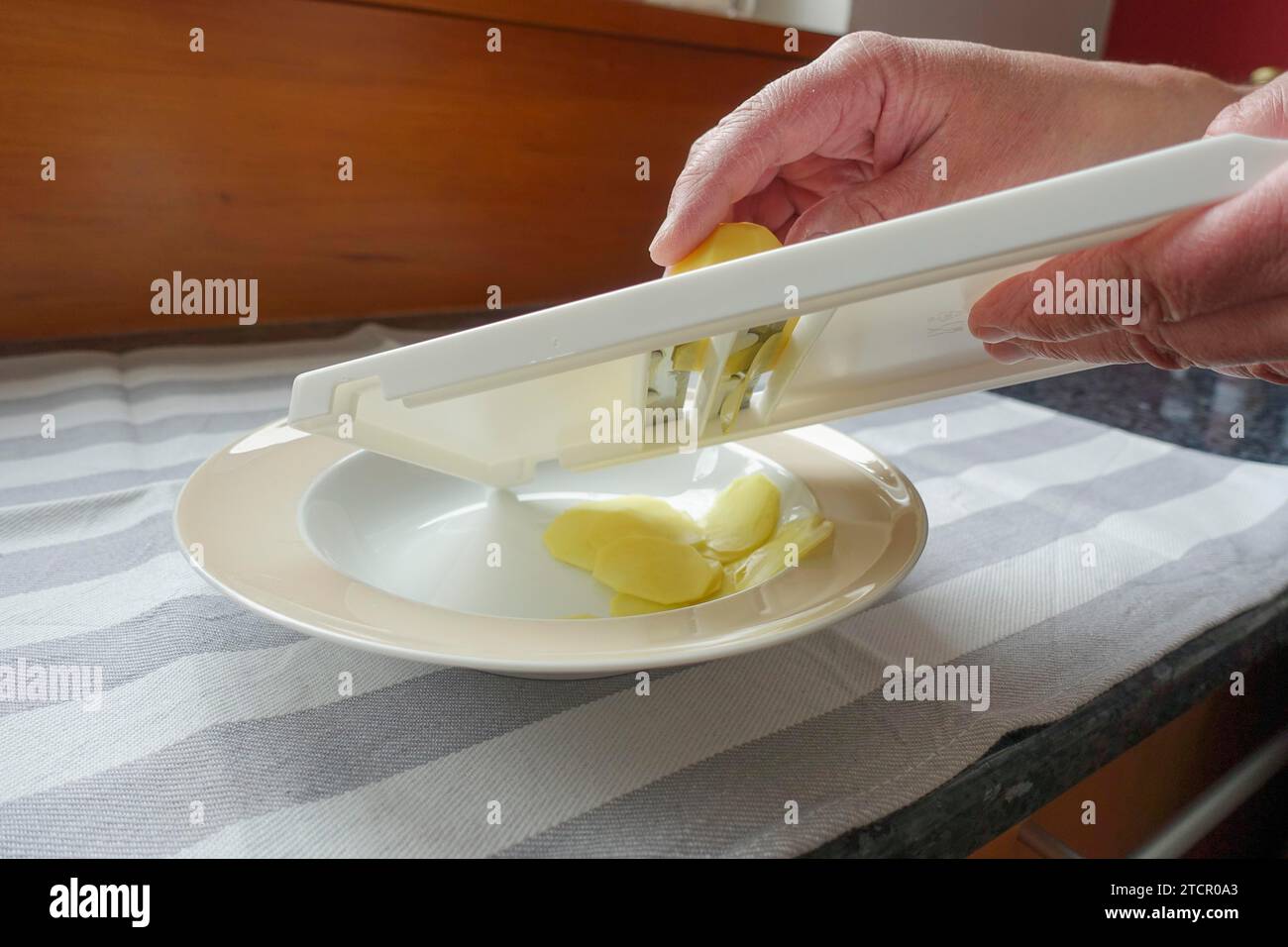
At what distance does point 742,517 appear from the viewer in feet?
2.02

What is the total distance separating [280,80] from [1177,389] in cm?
128

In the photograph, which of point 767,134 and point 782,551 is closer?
point 782,551

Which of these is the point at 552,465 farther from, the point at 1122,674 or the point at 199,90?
the point at 199,90

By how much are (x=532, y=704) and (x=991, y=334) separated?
33 centimetres

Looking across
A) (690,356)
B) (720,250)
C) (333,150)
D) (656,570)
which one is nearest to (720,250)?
(720,250)

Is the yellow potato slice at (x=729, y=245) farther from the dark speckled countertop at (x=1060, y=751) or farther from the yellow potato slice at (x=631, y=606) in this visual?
the dark speckled countertop at (x=1060, y=751)

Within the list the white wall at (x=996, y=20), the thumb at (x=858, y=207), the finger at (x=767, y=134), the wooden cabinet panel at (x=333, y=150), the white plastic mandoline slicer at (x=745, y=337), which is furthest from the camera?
the white wall at (x=996, y=20)

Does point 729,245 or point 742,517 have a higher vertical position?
point 729,245

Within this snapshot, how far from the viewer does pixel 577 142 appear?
148 cm

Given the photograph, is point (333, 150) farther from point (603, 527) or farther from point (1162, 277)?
point (1162, 277)

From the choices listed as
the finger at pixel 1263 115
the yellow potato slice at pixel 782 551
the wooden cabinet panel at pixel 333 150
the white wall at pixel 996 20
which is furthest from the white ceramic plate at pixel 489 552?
the white wall at pixel 996 20

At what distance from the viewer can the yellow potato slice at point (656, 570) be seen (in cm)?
52

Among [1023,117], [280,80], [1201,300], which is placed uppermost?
[280,80]
